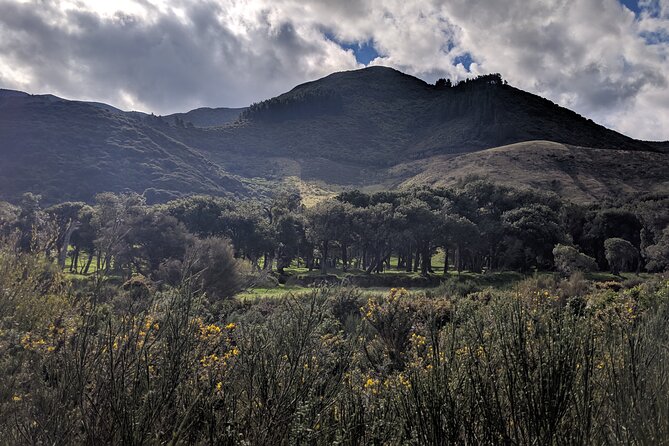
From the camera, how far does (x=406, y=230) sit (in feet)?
154

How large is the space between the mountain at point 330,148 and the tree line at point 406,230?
28.0 metres

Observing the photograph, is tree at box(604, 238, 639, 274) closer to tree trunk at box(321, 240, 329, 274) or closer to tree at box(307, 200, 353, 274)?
tree at box(307, 200, 353, 274)

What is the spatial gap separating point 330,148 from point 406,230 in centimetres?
10671

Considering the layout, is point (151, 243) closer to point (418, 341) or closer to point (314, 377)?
point (418, 341)

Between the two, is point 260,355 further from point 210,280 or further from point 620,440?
point 210,280

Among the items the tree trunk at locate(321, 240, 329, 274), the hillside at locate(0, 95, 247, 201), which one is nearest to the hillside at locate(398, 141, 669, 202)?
the tree trunk at locate(321, 240, 329, 274)

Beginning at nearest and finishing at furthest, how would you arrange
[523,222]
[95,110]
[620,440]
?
[620,440] < [523,222] < [95,110]

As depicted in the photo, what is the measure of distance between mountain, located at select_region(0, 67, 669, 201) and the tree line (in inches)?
1101

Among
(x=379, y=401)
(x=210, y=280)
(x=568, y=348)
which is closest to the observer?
(x=568, y=348)

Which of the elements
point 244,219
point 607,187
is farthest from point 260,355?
point 607,187

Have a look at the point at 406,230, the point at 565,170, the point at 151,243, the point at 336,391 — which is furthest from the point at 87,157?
the point at 336,391

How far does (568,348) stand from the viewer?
371cm

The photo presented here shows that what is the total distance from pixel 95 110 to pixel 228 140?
41.2m

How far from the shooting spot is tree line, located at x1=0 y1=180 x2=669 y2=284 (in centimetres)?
4119
